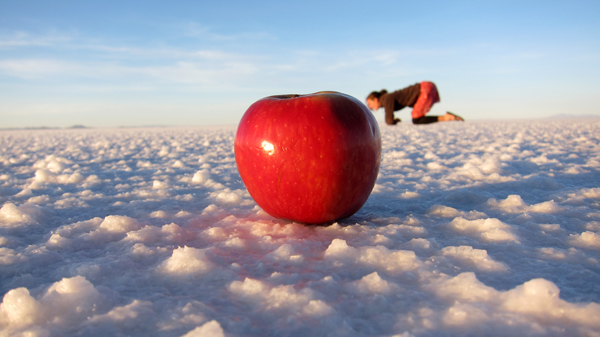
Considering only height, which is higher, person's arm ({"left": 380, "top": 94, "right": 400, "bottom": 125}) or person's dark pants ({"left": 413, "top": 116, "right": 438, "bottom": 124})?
person's arm ({"left": 380, "top": 94, "right": 400, "bottom": 125})

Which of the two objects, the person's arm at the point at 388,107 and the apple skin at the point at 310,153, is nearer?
the apple skin at the point at 310,153

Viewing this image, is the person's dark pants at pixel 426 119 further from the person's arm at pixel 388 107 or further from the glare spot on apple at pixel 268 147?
the glare spot on apple at pixel 268 147

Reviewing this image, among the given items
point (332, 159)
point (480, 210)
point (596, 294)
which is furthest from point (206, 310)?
point (480, 210)

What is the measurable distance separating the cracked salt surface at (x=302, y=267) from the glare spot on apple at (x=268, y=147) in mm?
452

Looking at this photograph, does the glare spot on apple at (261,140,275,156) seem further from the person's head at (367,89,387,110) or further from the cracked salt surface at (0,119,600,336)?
the person's head at (367,89,387,110)

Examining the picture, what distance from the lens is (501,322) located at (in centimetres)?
116

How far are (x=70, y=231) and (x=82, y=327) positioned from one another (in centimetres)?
112

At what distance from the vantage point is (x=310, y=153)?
75.3 inches

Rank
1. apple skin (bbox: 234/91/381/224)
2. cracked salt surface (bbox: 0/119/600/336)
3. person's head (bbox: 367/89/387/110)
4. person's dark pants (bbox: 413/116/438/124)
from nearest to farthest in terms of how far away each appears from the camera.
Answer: cracked salt surface (bbox: 0/119/600/336), apple skin (bbox: 234/91/381/224), person's dark pants (bbox: 413/116/438/124), person's head (bbox: 367/89/387/110)

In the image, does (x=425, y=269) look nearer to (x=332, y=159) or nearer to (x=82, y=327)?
(x=332, y=159)

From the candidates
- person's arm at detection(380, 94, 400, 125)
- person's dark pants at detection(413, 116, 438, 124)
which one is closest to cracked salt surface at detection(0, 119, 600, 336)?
person's arm at detection(380, 94, 400, 125)

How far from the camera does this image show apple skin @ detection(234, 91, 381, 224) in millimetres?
1917

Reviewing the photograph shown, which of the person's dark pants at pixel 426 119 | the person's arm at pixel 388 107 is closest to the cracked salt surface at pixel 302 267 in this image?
the person's arm at pixel 388 107

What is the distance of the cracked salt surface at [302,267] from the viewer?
1.18 meters
